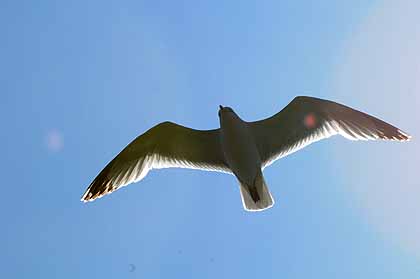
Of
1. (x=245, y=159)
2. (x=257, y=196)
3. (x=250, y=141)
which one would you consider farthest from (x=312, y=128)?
(x=257, y=196)

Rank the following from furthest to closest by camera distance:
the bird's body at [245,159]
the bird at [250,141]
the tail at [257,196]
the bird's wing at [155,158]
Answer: the bird's wing at [155,158]
the bird at [250,141]
the tail at [257,196]
the bird's body at [245,159]

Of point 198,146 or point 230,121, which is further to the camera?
point 198,146

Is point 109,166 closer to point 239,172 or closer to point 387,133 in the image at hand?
point 239,172

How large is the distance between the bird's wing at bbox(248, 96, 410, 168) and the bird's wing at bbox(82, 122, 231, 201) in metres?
0.78

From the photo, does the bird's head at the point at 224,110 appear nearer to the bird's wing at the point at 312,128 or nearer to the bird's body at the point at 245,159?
the bird's body at the point at 245,159

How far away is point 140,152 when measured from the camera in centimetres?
977

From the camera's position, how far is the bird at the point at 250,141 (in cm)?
941

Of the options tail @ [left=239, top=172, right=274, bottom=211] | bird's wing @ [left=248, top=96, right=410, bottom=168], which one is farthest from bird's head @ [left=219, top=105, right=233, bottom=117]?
tail @ [left=239, top=172, right=274, bottom=211]

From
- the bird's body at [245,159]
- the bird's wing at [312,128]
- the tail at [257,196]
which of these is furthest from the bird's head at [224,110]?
the tail at [257,196]

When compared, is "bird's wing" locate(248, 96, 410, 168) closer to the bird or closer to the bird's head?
the bird

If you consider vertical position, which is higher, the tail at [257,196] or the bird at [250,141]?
the bird at [250,141]

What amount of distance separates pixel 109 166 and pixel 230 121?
225 cm

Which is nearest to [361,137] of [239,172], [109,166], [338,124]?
[338,124]

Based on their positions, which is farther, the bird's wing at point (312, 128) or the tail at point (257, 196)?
the bird's wing at point (312, 128)
